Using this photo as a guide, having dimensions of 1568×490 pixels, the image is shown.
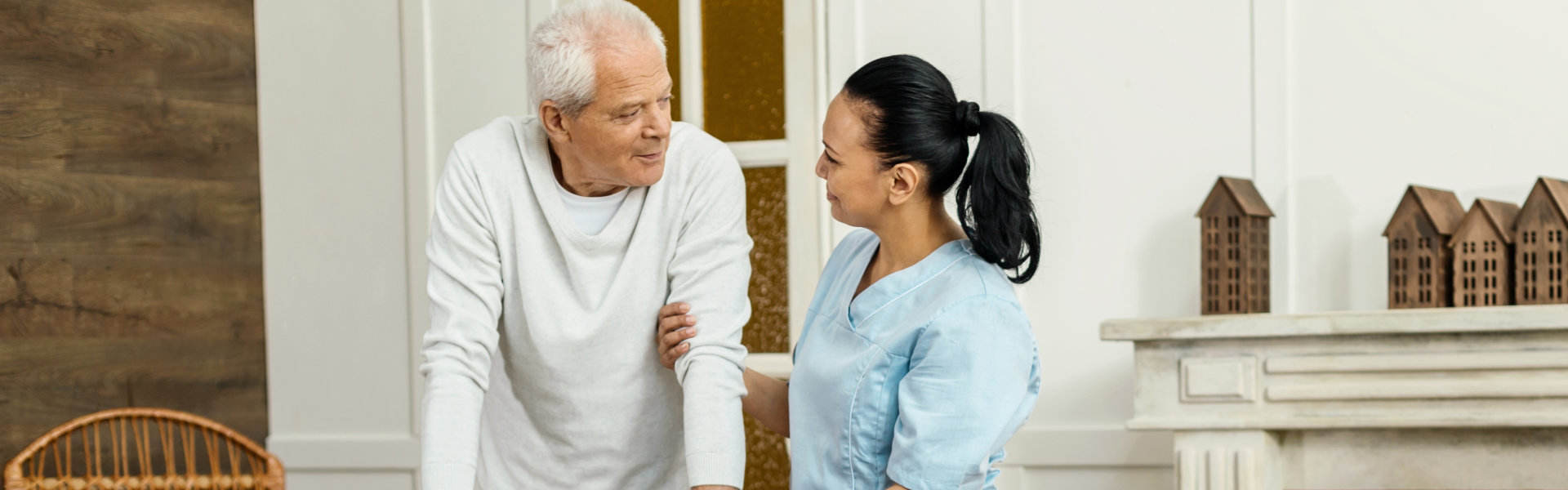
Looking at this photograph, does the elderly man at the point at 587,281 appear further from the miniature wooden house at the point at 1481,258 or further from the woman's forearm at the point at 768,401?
the miniature wooden house at the point at 1481,258

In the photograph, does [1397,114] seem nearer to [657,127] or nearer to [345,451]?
[657,127]

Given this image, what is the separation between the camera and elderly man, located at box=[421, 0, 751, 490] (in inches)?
64.2

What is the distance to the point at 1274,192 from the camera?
2518mm

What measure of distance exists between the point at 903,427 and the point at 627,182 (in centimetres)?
50

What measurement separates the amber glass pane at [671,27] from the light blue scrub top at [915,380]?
4.31 ft

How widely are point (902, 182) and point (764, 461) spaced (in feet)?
4.86

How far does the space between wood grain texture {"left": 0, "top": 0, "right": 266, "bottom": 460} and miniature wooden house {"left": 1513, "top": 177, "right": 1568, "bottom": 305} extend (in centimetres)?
313

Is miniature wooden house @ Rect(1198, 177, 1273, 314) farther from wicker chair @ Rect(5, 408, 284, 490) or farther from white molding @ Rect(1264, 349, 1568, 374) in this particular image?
wicker chair @ Rect(5, 408, 284, 490)

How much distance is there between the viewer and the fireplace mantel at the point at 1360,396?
2.08 metres

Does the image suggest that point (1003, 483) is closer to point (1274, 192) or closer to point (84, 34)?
point (1274, 192)

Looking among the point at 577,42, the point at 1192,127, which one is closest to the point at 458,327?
the point at 577,42

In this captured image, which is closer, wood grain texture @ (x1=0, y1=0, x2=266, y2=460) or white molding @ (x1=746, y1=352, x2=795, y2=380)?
white molding @ (x1=746, y1=352, x2=795, y2=380)

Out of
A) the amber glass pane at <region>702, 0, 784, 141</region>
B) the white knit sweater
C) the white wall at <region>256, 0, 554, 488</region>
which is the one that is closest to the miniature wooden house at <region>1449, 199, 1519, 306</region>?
the white knit sweater

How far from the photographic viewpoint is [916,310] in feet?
4.95
